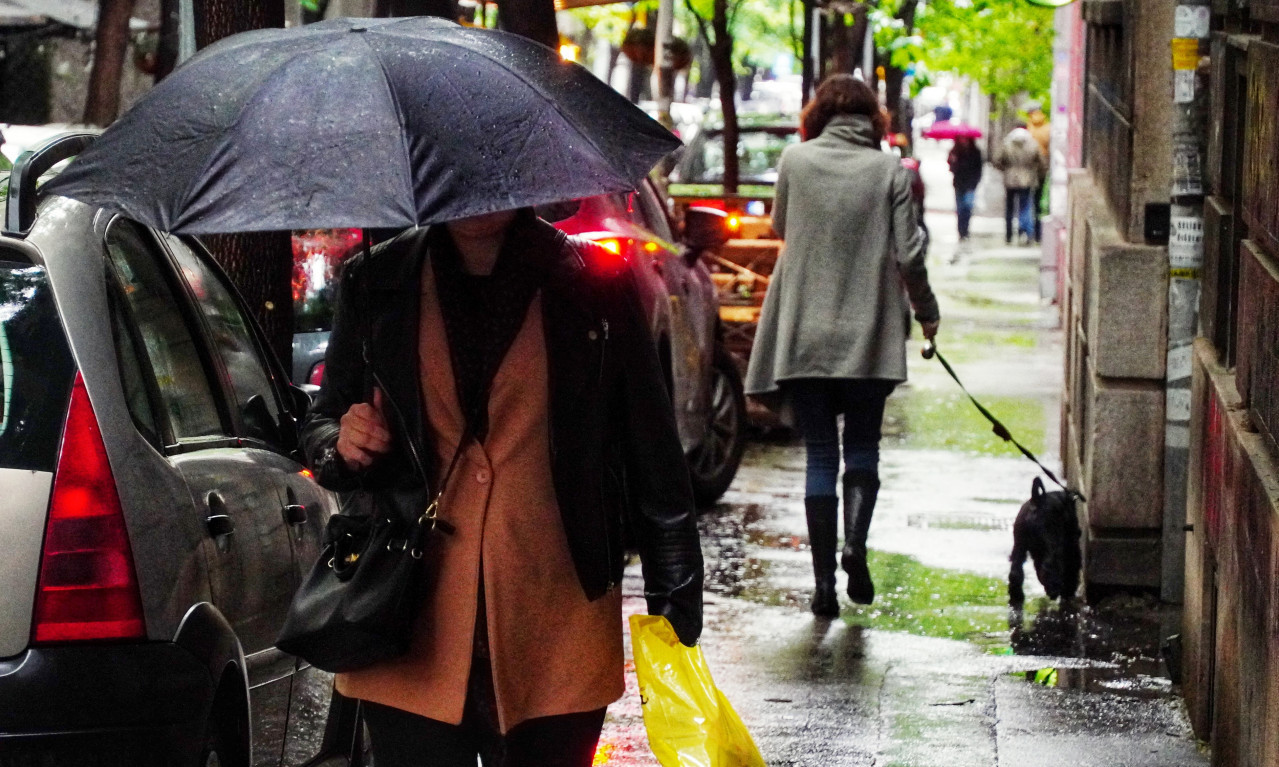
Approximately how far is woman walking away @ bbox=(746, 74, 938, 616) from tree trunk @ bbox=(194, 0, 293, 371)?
1947 millimetres

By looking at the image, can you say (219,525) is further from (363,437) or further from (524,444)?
(524,444)

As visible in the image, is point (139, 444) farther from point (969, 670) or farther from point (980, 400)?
point (980, 400)

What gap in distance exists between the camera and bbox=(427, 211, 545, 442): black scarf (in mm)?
3391

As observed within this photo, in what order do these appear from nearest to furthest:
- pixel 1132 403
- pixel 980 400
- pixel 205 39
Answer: pixel 205 39, pixel 1132 403, pixel 980 400

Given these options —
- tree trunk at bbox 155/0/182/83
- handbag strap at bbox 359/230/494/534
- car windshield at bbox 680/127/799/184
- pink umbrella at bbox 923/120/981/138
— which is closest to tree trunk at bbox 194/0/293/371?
handbag strap at bbox 359/230/494/534

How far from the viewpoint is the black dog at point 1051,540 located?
24.4ft

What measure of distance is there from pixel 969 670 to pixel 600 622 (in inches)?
138

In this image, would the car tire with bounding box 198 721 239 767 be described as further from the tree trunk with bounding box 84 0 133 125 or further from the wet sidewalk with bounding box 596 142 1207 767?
the tree trunk with bounding box 84 0 133 125

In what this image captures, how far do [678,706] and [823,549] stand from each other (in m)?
4.16

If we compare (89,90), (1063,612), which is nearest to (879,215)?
(1063,612)

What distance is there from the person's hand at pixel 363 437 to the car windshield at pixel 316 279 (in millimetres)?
5074

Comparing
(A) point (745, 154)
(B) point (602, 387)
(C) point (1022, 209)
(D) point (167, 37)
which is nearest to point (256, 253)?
(B) point (602, 387)

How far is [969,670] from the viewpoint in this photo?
6.72 meters

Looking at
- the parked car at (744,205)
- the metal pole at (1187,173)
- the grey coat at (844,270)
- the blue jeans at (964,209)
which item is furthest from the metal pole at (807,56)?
the metal pole at (1187,173)
